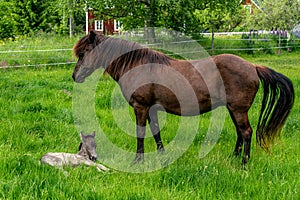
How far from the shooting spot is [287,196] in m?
3.51

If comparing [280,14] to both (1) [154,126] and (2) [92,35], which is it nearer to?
(1) [154,126]

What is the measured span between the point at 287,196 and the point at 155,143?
2.36 metres

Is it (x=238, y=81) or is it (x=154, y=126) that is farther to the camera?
Result: (x=154, y=126)

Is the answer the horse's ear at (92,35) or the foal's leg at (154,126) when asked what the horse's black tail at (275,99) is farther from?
the horse's ear at (92,35)

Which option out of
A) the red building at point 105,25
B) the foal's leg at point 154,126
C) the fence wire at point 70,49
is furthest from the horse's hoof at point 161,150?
the red building at point 105,25

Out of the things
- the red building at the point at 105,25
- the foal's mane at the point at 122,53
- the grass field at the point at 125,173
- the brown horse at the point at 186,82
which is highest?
the red building at the point at 105,25

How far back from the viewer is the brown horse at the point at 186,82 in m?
4.59

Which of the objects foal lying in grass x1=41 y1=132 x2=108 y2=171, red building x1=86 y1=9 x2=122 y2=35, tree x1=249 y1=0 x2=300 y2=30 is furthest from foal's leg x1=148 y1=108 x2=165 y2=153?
tree x1=249 y1=0 x2=300 y2=30

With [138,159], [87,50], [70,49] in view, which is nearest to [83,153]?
[138,159]

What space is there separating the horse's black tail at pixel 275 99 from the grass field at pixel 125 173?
0.27 m

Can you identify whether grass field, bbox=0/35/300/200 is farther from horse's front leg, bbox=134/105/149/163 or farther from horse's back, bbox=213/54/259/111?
horse's back, bbox=213/54/259/111

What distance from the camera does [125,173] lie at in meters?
4.24

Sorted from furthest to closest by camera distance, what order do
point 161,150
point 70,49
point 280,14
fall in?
point 280,14 < point 70,49 < point 161,150

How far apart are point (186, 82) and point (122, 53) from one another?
0.92 m
